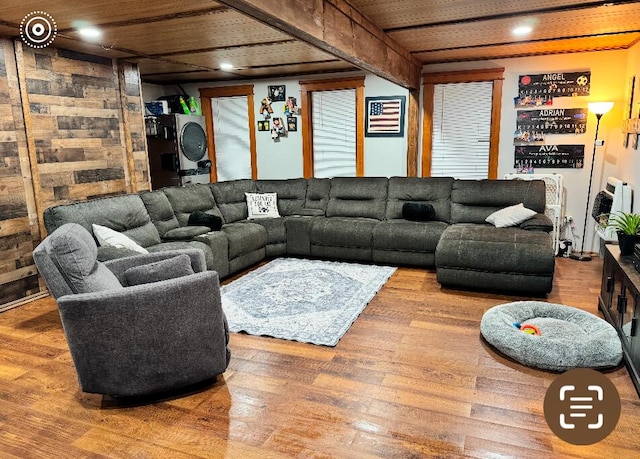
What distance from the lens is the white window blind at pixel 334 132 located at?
20.8 ft

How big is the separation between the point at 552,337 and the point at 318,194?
345 cm

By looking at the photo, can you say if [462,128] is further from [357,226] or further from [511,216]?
[357,226]

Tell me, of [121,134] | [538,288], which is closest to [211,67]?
[121,134]

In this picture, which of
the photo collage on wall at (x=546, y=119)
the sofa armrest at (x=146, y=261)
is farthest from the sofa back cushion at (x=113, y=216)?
the photo collage on wall at (x=546, y=119)

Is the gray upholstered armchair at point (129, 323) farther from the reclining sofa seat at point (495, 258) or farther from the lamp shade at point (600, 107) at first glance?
the lamp shade at point (600, 107)

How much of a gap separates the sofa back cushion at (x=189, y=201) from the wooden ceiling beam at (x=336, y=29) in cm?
242

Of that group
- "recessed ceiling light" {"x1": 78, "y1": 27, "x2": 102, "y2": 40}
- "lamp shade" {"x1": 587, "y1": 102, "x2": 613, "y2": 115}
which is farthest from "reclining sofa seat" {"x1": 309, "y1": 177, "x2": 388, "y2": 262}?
"recessed ceiling light" {"x1": 78, "y1": 27, "x2": 102, "y2": 40}

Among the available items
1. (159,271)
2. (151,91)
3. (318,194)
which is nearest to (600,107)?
(318,194)

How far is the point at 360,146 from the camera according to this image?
20.6 ft

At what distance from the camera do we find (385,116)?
6.07m

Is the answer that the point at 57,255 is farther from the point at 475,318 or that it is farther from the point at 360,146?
the point at 360,146

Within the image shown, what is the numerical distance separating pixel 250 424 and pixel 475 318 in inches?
80.0

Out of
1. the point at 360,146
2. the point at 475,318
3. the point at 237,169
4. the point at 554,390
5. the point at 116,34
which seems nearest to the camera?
the point at 554,390

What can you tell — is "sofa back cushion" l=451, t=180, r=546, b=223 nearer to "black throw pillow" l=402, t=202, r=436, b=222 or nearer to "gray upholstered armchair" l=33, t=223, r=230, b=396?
"black throw pillow" l=402, t=202, r=436, b=222
